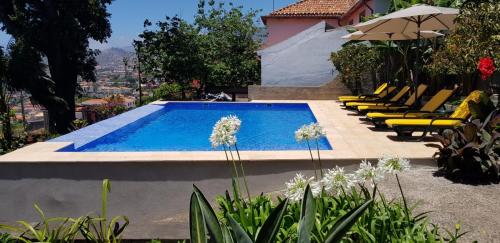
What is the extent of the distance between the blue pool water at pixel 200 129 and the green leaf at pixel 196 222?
6.25 m

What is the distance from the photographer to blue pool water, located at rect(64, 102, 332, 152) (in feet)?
33.1

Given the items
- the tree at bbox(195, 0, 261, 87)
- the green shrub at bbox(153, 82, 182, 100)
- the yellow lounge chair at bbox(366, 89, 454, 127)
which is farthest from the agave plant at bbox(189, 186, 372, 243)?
the tree at bbox(195, 0, 261, 87)

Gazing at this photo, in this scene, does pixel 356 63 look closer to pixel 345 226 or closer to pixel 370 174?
pixel 370 174

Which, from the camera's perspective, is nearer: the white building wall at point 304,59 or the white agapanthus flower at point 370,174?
the white agapanthus flower at point 370,174

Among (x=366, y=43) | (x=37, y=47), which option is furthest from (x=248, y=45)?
→ (x=37, y=47)

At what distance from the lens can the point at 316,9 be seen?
3180 cm

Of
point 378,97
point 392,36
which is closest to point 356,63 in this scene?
point 378,97

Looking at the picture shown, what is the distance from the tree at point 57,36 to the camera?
99.1 feet

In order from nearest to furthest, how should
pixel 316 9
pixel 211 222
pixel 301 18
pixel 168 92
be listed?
pixel 211 222 < pixel 168 92 < pixel 301 18 < pixel 316 9

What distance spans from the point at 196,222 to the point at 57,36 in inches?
1250

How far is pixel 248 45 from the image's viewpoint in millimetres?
26562

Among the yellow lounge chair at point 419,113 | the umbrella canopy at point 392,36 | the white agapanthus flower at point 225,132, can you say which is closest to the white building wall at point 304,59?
the umbrella canopy at point 392,36

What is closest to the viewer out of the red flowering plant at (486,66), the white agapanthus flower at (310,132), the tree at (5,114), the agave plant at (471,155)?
the white agapanthus flower at (310,132)

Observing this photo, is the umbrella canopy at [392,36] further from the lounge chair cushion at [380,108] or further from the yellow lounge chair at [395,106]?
the lounge chair cushion at [380,108]
